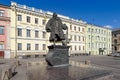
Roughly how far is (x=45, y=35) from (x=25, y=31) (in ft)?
20.2

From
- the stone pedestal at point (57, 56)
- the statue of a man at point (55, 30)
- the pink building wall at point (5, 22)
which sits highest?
the pink building wall at point (5, 22)

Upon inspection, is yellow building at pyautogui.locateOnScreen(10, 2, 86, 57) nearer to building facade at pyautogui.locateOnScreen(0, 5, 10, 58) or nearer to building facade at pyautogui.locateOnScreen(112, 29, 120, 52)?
building facade at pyautogui.locateOnScreen(0, 5, 10, 58)

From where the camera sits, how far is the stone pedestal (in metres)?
11.8

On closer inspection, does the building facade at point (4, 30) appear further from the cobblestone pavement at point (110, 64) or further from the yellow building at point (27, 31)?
the cobblestone pavement at point (110, 64)

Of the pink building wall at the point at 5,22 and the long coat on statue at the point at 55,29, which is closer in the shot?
the long coat on statue at the point at 55,29

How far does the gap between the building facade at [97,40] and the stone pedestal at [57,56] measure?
41900mm

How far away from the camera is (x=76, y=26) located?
164 ft

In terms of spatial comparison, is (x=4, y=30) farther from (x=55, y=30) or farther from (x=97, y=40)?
(x=97, y=40)

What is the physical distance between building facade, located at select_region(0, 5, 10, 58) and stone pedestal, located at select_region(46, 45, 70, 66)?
23.2 m

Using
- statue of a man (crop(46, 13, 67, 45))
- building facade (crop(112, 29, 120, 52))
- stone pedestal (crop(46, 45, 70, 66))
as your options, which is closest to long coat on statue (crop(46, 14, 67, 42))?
statue of a man (crop(46, 13, 67, 45))

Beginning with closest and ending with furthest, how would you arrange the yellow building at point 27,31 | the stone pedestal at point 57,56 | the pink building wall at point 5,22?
the stone pedestal at point 57,56, the pink building wall at point 5,22, the yellow building at point 27,31

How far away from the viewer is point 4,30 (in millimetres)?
33469

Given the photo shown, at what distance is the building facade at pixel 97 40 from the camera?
179 feet

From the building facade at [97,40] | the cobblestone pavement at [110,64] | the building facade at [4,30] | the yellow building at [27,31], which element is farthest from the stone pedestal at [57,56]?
the building facade at [97,40]
